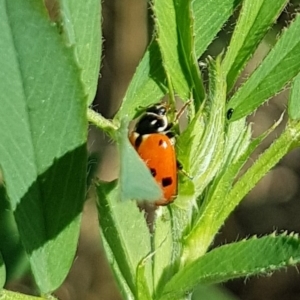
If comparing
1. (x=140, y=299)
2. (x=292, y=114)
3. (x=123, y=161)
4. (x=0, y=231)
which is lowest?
(x=0, y=231)

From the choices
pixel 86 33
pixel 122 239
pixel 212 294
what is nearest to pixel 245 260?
pixel 122 239

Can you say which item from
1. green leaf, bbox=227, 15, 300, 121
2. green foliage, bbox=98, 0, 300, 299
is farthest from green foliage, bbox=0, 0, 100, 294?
green leaf, bbox=227, 15, 300, 121

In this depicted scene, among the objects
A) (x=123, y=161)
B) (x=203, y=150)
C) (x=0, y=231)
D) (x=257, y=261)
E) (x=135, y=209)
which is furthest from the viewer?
(x=0, y=231)

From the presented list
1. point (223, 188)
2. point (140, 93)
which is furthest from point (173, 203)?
point (140, 93)

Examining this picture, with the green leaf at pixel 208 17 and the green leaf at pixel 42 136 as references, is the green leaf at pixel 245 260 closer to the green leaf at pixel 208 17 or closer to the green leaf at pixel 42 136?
the green leaf at pixel 42 136

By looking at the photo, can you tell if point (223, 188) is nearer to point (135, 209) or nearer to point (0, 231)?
point (135, 209)
